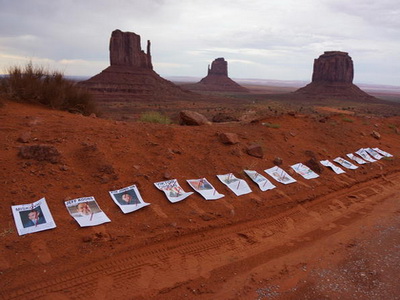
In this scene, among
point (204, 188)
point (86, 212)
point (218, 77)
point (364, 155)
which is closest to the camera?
point (86, 212)

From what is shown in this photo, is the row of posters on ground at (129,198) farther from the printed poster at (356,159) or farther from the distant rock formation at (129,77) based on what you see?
the distant rock formation at (129,77)

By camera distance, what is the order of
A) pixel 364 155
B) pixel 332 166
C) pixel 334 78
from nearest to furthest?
pixel 332 166
pixel 364 155
pixel 334 78

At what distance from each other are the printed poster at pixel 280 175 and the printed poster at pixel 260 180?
0.37m

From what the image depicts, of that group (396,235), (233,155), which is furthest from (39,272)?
(396,235)

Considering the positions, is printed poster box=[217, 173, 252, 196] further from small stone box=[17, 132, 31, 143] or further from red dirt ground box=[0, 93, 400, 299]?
small stone box=[17, 132, 31, 143]

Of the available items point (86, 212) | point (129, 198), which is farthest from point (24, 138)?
point (129, 198)

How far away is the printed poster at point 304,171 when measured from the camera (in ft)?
25.9

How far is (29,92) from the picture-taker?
8.22 metres

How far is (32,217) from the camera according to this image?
14.5ft

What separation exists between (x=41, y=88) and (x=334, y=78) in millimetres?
86947

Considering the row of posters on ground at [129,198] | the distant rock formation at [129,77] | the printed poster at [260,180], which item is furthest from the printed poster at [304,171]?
the distant rock formation at [129,77]

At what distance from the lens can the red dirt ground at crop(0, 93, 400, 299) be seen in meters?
3.83

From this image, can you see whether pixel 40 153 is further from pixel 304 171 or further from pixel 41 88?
pixel 304 171

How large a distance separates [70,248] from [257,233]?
294 centimetres
